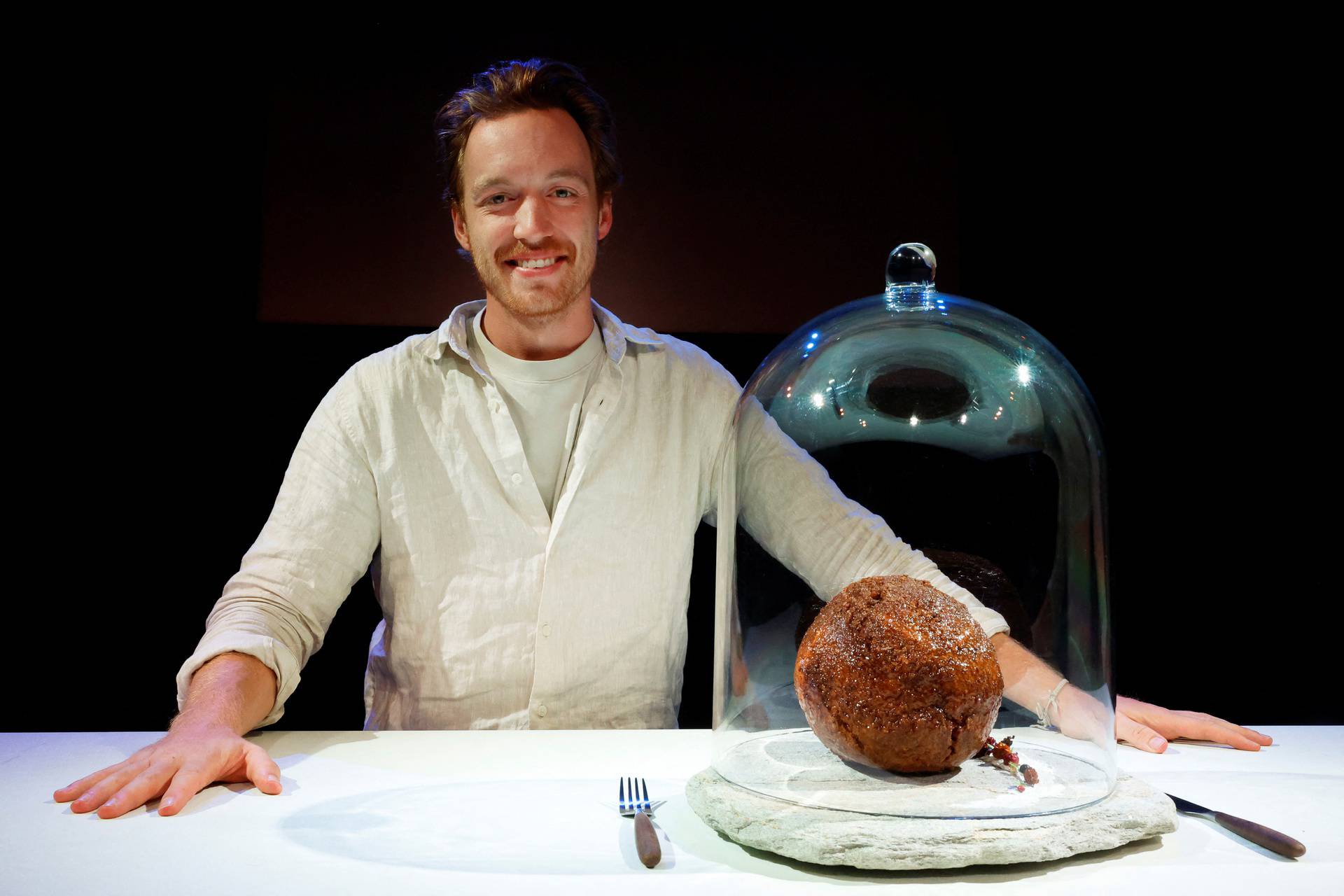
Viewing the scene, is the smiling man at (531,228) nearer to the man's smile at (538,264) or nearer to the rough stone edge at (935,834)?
the man's smile at (538,264)

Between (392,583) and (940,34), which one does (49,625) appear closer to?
(392,583)

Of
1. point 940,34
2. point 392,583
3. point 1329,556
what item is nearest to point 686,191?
point 940,34

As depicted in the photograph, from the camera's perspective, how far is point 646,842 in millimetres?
932

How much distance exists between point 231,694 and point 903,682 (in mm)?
889

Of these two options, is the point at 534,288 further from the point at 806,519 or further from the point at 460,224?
the point at 806,519

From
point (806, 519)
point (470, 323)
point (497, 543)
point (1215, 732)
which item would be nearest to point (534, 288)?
point (470, 323)

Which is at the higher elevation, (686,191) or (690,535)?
(686,191)

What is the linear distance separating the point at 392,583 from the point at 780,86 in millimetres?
1504

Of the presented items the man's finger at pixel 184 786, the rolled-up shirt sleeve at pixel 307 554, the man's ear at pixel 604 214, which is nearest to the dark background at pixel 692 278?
the man's ear at pixel 604 214

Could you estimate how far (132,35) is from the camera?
2334mm

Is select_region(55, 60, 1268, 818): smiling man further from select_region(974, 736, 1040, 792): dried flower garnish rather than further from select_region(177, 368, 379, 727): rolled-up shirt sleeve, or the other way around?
select_region(974, 736, 1040, 792): dried flower garnish

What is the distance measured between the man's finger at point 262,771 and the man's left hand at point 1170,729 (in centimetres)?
104

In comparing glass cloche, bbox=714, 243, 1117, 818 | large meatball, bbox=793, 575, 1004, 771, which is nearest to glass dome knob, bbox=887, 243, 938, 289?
glass cloche, bbox=714, 243, 1117, 818

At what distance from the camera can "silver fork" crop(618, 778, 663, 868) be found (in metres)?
0.91
